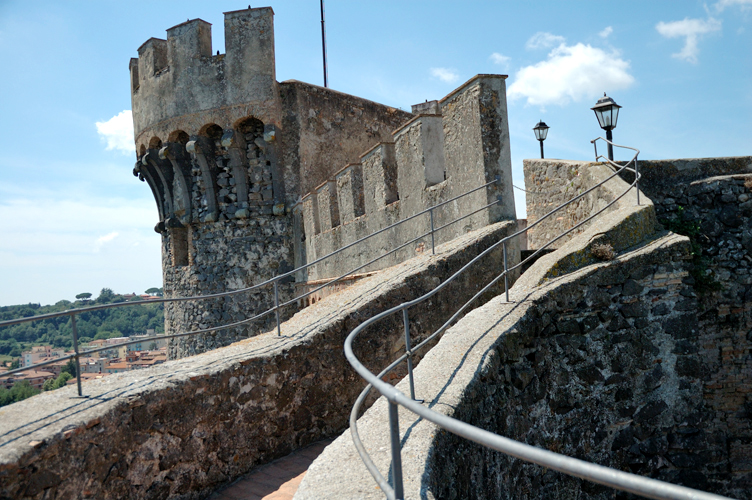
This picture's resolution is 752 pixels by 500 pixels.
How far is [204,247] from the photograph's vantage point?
14.0 metres

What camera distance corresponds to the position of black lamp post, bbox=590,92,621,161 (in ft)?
28.1

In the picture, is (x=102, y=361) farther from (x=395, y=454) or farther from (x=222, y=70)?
(x=395, y=454)

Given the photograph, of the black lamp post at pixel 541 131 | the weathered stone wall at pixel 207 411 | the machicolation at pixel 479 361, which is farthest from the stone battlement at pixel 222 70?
the weathered stone wall at pixel 207 411

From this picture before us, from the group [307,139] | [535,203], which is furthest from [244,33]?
[535,203]

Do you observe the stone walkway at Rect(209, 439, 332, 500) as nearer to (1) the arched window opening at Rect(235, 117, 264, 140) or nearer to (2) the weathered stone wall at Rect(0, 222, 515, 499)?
(2) the weathered stone wall at Rect(0, 222, 515, 499)

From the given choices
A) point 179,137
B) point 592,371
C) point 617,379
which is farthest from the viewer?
point 179,137

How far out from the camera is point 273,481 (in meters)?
4.32

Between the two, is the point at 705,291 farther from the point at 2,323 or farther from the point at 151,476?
the point at 2,323

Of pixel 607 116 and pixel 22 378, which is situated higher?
pixel 607 116

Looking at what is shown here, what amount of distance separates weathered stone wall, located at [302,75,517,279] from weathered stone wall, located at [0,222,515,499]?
127cm

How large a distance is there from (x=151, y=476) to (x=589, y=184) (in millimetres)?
5742

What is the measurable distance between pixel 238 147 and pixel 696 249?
384 inches

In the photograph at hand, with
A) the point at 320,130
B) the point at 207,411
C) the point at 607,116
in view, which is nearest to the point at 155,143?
the point at 320,130

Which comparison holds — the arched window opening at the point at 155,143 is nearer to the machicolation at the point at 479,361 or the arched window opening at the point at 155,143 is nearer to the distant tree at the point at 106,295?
the machicolation at the point at 479,361
